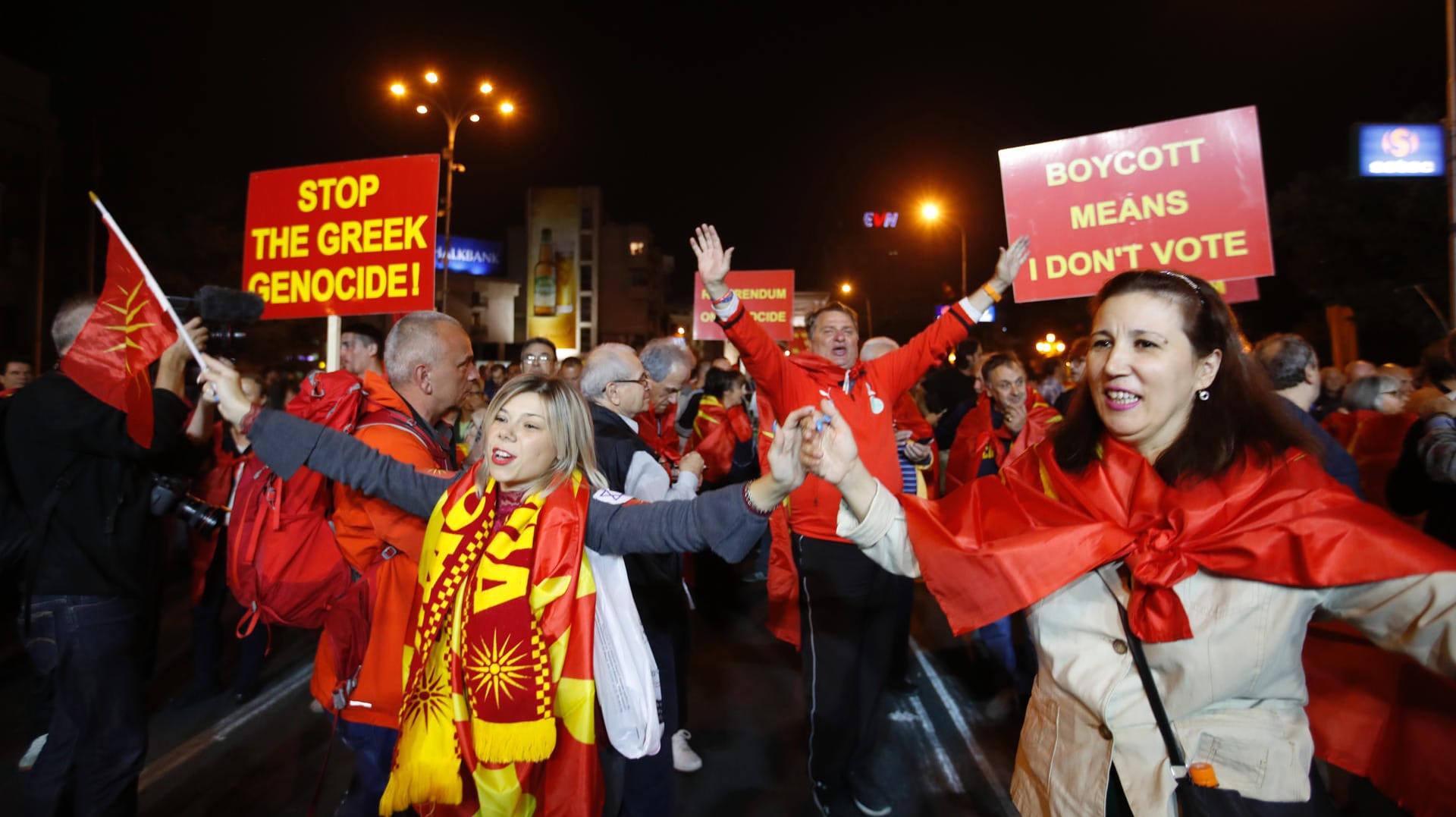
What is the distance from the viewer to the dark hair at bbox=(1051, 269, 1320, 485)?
1.93 metres

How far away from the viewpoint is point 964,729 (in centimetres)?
496

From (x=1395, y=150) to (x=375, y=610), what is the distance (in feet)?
37.2

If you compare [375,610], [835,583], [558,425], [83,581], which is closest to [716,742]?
[835,583]

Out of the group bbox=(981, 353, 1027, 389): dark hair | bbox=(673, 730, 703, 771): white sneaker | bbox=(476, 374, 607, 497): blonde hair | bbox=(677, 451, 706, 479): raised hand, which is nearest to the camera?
bbox=(476, 374, 607, 497): blonde hair

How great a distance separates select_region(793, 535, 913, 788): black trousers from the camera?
12.9ft

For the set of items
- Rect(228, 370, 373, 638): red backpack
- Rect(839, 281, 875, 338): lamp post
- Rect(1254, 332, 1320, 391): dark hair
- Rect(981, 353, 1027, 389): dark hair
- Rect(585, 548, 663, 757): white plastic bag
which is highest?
Rect(839, 281, 875, 338): lamp post

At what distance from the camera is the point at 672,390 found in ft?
15.9

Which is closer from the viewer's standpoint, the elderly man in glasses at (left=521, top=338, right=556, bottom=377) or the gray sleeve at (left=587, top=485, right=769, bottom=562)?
the gray sleeve at (left=587, top=485, right=769, bottom=562)

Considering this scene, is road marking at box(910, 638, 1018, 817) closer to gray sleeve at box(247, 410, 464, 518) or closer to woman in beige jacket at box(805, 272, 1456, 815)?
woman in beige jacket at box(805, 272, 1456, 815)

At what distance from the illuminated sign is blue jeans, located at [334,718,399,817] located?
10960 millimetres

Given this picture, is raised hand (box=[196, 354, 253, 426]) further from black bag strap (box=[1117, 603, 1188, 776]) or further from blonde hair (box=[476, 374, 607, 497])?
black bag strap (box=[1117, 603, 1188, 776])

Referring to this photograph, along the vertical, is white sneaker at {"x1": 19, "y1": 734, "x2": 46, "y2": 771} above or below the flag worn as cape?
below

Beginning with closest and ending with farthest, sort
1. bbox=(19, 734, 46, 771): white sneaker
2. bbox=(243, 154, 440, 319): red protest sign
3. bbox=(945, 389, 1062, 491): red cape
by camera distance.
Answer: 1. bbox=(19, 734, 46, 771): white sneaker
2. bbox=(243, 154, 440, 319): red protest sign
3. bbox=(945, 389, 1062, 491): red cape

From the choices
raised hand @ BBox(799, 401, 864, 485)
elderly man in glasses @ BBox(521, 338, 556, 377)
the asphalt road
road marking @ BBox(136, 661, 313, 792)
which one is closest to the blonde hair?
raised hand @ BBox(799, 401, 864, 485)
